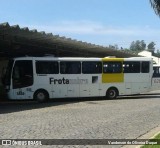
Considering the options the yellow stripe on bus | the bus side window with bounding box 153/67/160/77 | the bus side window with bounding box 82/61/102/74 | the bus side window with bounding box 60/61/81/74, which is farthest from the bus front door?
the bus side window with bounding box 153/67/160/77

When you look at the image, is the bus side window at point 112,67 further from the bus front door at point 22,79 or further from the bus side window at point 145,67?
the bus front door at point 22,79

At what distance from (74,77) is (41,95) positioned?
2534mm

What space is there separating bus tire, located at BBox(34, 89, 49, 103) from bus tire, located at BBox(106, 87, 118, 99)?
4.52 metres

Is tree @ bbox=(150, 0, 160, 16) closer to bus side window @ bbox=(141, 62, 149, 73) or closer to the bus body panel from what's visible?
the bus body panel

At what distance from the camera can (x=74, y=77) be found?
28.2 metres

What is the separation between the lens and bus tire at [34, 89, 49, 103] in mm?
26938

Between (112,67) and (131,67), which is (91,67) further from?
(131,67)

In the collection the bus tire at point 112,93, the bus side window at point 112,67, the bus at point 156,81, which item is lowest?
the bus tire at point 112,93

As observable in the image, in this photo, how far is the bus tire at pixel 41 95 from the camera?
26.9 m

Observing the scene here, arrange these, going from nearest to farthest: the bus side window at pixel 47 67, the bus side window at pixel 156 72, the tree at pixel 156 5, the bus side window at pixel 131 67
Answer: the tree at pixel 156 5, the bus side window at pixel 47 67, the bus side window at pixel 131 67, the bus side window at pixel 156 72

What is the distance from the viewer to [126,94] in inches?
1196

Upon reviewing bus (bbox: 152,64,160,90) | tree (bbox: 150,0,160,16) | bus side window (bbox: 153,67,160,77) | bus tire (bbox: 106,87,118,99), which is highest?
tree (bbox: 150,0,160,16)

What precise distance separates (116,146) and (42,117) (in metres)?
7.22

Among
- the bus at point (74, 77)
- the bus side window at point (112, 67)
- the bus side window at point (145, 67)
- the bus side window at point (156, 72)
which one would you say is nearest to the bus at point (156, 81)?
the bus side window at point (156, 72)
